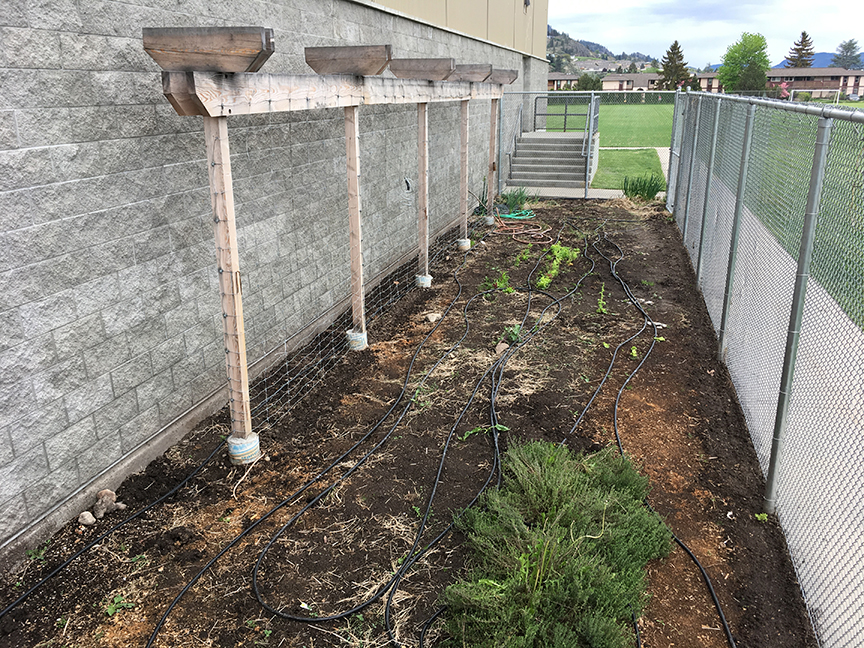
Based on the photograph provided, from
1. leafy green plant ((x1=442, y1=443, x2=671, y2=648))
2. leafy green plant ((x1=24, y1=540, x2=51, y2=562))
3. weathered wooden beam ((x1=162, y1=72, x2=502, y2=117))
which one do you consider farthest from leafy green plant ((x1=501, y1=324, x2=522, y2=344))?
leafy green plant ((x1=24, y1=540, x2=51, y2=562))

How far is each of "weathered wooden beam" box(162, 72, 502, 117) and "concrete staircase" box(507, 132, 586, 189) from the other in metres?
10.3

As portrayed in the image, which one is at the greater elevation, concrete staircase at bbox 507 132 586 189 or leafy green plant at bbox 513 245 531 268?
concrete staircase at bbox 507 132 586 189

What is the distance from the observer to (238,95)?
12.6 feet

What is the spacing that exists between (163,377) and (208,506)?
3.19ft

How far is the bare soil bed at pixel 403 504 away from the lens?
3.12 meters

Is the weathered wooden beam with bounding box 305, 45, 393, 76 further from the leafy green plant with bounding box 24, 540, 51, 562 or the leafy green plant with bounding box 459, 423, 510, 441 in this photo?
the leafy green plant with bounding box 24, 540, 51, 562

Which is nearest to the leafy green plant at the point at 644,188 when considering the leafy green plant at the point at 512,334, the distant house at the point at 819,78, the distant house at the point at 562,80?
the leafy green plant at the point at 512,334

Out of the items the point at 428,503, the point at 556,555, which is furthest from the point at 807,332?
the point at 428,503

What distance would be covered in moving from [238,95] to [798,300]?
3472 mm

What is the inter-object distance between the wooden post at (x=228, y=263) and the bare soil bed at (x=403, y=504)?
0.49 meters

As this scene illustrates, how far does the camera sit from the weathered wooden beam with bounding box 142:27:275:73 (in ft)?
10.8

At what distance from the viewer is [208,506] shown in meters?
4.00

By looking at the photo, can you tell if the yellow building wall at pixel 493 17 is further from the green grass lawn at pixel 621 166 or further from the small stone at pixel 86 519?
the small stone at pixel 86 519

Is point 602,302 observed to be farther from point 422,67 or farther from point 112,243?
point 112,243
